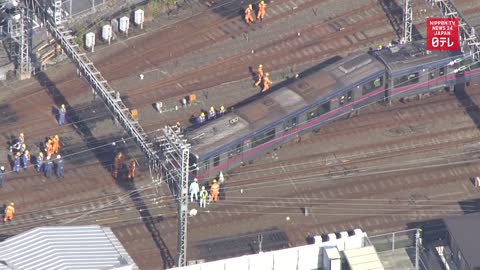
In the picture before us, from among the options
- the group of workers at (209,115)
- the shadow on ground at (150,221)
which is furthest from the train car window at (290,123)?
the shadow on ground at (150,221)

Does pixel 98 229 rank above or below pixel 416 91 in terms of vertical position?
below

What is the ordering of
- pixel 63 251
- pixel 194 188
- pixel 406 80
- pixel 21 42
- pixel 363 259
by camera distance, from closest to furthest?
pixel 63 251 → pixel 363 259 → pixel 194 188 → pixel 406 80 → pixel 21 42

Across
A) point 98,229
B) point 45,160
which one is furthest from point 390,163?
point 98,229

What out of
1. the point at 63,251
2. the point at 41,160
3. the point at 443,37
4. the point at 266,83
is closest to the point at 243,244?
the point at 41,160

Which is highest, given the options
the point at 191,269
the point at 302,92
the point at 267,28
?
the point at 267,28

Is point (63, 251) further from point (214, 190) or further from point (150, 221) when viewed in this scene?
point (214, 190)

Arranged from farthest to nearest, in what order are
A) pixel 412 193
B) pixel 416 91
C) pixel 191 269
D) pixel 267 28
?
pixel 267 28, pixel 416 91, pixel 412 193, pixel 191 269

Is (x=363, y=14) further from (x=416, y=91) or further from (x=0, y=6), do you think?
(x=0, y=6)
